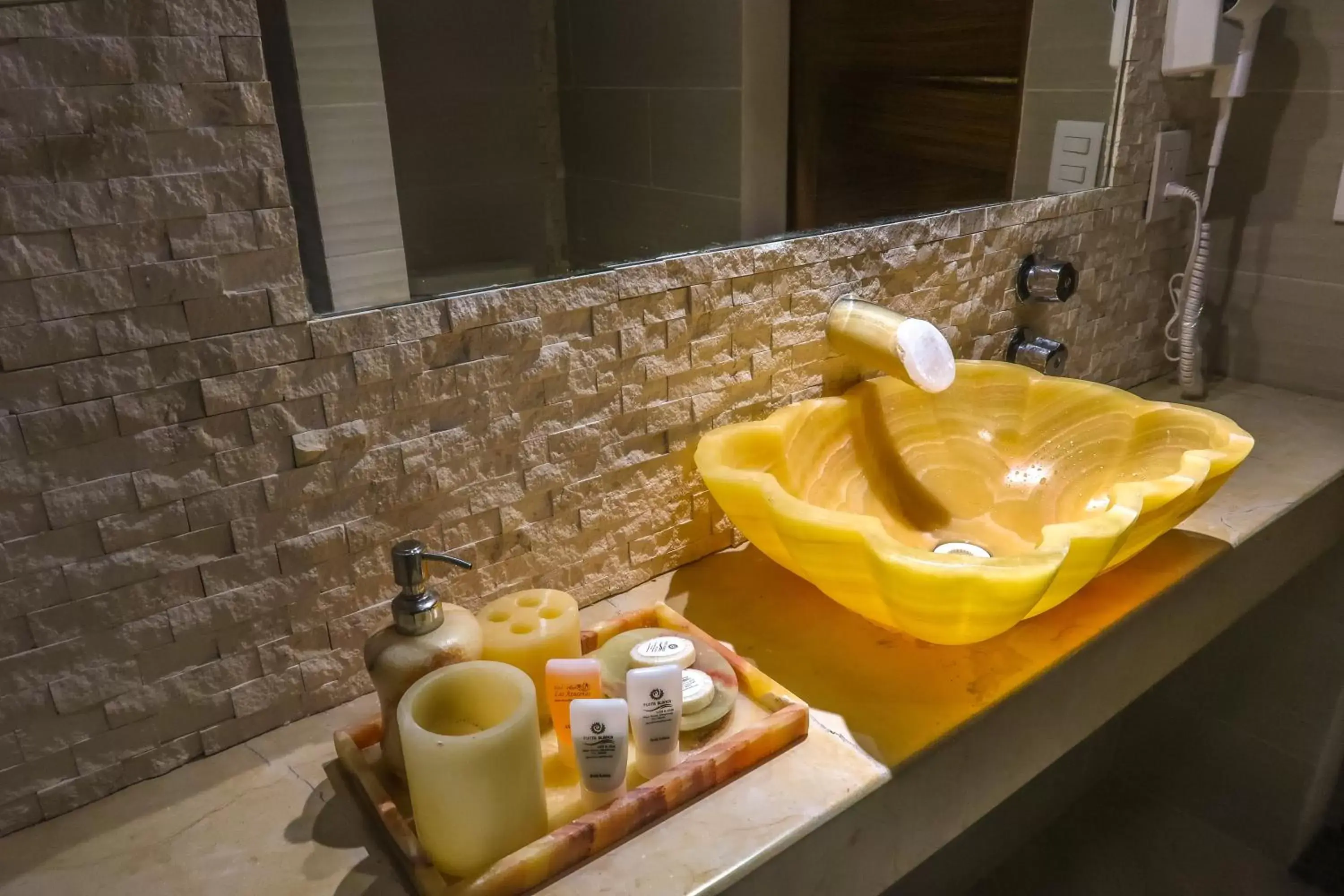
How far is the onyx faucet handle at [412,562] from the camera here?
2.11ft

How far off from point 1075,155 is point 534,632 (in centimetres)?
99

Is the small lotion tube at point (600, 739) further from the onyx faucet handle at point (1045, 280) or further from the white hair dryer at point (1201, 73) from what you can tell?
the white hair dryer at point (1201, 73)

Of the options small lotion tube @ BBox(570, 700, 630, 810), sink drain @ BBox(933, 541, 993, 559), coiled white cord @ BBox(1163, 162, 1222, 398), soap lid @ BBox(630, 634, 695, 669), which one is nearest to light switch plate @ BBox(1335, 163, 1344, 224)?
coiled white cord @ BBox(1163, 162, 1222, 398)

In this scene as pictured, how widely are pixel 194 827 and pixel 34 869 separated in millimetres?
98

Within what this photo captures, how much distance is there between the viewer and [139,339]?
61cm

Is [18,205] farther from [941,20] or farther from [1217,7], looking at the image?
[1217,7]

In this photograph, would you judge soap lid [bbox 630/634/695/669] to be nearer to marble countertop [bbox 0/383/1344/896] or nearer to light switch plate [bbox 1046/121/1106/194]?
marble countertop [bbox 0/383/1344/896]

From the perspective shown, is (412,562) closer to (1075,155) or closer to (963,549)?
(963,549)

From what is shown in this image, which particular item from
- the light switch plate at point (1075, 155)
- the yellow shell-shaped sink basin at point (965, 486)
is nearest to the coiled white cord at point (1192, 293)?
the light switch plate at point (1075, 155)

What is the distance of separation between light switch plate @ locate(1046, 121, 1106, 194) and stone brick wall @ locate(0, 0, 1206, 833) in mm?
464

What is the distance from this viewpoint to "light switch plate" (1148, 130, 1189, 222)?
51.1 inches

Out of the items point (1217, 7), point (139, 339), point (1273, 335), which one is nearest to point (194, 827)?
point (139, 339)

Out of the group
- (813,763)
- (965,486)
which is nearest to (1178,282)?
(965,486)

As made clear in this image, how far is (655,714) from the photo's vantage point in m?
0.66
